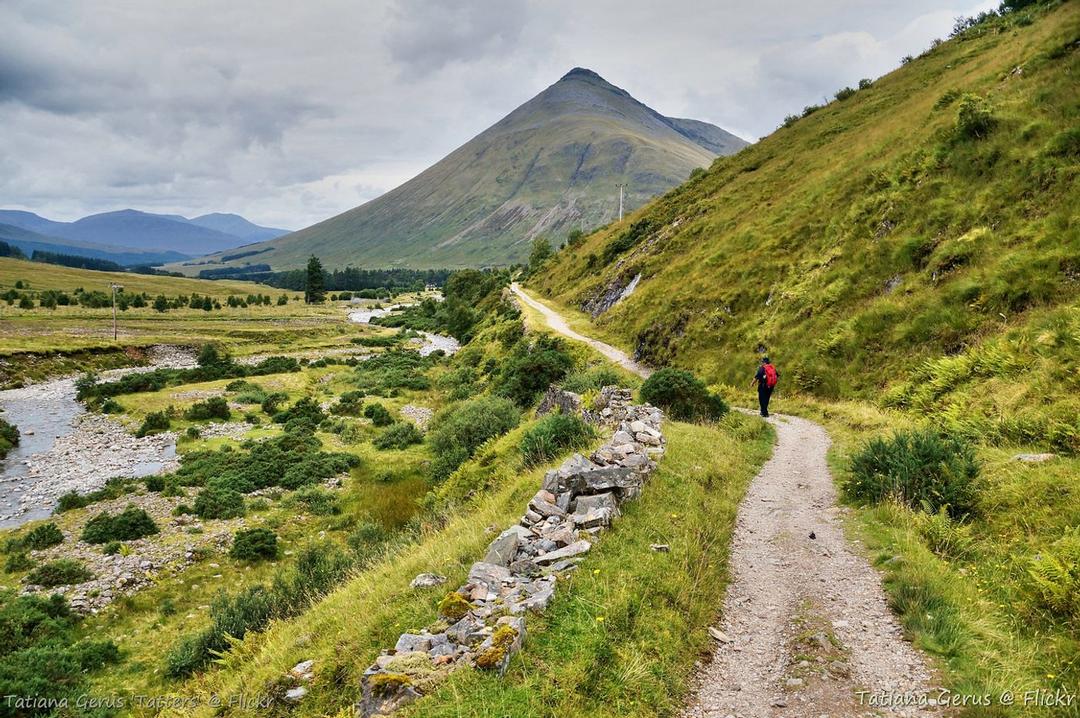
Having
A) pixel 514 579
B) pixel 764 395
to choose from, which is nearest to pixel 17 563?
pixel 514 579

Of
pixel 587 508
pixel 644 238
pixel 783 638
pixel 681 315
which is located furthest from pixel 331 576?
pixel 644 238

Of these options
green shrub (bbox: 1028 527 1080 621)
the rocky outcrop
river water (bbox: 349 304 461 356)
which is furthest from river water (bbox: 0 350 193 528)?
river water (bbox: 349 304 461 356)

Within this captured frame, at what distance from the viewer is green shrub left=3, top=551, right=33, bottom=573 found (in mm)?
20405

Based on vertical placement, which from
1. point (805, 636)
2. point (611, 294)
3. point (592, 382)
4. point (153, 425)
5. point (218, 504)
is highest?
point (611, 294)

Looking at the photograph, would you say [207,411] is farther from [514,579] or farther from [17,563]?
[514,579]

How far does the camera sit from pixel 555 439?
15.6m

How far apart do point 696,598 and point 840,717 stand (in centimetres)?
248

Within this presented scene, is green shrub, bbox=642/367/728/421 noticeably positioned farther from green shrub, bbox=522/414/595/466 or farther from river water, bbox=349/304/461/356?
river water, bbox=349/304/461/356

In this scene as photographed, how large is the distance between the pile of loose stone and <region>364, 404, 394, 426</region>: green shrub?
34236 millimetres

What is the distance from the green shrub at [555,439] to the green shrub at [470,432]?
12.1m

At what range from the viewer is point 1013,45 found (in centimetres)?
3547

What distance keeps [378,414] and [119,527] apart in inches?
881

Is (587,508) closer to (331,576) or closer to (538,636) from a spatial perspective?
(538,636)

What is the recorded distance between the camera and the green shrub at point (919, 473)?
33.5 ft
